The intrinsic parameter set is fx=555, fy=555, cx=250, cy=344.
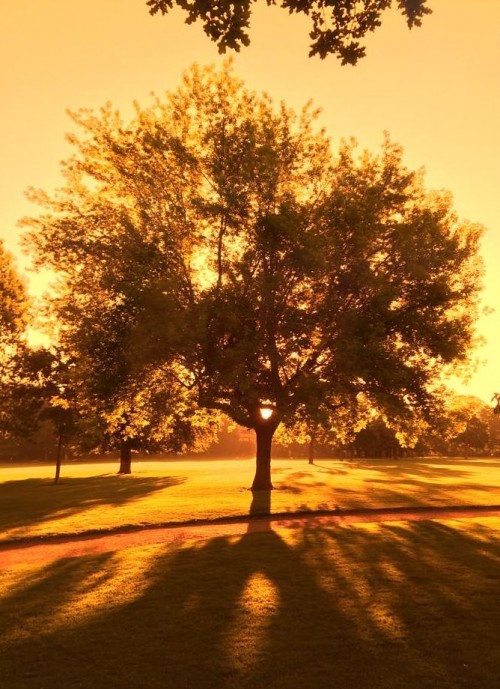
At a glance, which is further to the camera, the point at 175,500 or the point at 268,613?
the point at 175,500

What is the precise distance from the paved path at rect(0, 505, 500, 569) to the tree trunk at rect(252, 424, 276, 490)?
748 centimetres

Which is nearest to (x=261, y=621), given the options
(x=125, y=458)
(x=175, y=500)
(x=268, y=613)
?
(x=268, y=613)

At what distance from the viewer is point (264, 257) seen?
82.0 ft

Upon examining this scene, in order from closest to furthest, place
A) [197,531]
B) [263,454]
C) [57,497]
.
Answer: [197,531], [57,497], [263,454]

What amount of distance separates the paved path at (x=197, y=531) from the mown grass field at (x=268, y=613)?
1.02 m

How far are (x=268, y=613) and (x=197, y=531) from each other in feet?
29.9

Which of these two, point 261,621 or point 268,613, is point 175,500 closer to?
point 268,613

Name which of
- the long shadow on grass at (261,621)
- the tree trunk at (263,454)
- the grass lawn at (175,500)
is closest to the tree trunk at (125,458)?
the grass lawn at (175,500)

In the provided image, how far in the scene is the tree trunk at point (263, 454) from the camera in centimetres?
2952

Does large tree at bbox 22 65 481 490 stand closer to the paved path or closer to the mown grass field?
the paved path

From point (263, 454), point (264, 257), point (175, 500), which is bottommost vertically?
point (175, 500)

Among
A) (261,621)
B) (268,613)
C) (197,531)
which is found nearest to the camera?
(261,621)

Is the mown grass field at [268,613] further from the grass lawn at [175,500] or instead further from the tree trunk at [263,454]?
the tree trunk at [263,454]

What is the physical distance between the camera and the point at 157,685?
293 inches
